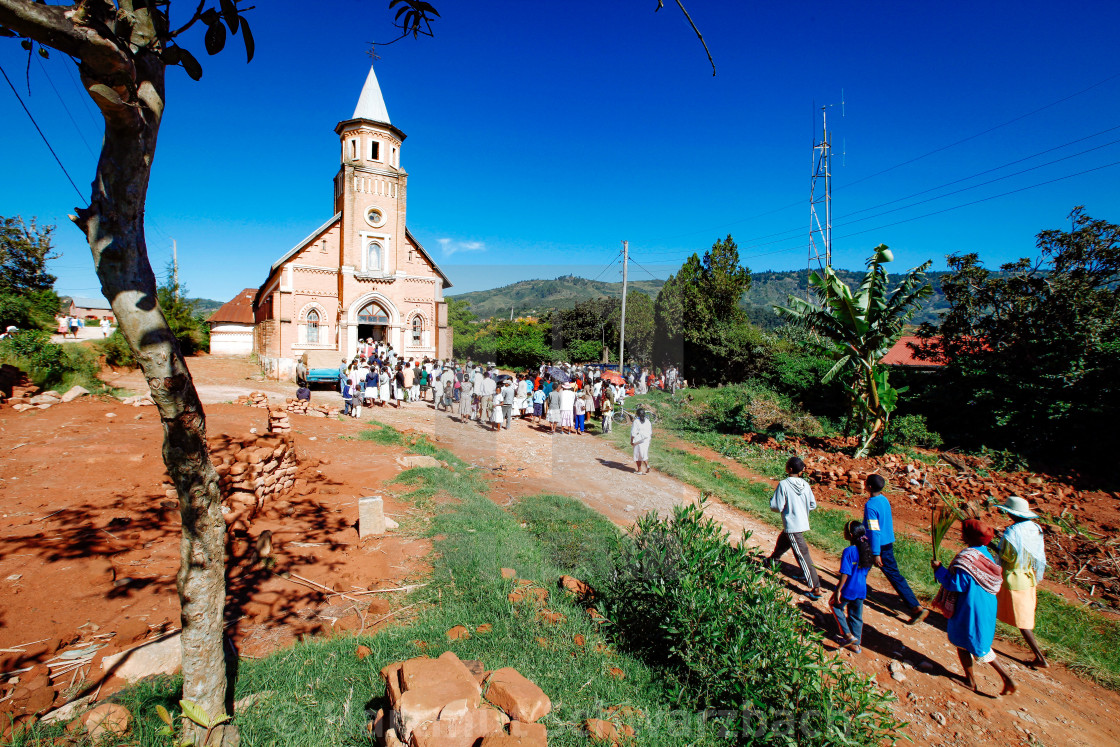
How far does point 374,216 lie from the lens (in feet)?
83.6

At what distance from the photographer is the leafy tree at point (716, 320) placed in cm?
2602

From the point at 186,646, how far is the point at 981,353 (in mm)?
18998

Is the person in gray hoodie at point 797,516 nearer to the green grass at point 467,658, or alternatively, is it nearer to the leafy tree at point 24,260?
the green grass at point 467,658

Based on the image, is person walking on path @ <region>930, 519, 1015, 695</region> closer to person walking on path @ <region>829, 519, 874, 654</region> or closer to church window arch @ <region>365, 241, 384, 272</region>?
person walking on path @ <region>829, 519, 874, 654</region>

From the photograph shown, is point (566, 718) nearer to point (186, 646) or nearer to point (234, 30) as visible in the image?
point (186, 646)

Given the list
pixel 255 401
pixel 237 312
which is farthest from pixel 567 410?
pixel 237 312

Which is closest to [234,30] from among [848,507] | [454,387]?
[848,507]

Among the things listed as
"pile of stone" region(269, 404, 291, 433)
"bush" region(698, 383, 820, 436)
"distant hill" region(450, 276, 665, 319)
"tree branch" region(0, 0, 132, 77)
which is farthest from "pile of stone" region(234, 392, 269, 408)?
"distant hill" region(450, 276, 665, 319)

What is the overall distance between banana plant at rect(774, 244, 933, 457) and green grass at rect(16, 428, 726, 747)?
9006mm

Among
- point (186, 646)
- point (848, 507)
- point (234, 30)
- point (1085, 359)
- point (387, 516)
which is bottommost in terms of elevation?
point (848, 507)

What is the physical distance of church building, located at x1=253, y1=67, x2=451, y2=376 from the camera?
2378cm

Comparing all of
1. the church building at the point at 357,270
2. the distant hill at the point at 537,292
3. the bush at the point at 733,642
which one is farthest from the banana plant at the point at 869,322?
the distant hill at the point at 537,292

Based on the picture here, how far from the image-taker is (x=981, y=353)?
14.2 m

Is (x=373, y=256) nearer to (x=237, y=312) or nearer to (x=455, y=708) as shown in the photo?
(x=237, y=312)
